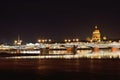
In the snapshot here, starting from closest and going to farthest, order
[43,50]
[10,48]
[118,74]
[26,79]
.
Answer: [26,79]
[118,74]
[43,50]
[10,48]

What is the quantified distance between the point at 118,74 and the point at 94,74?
9.81 ft

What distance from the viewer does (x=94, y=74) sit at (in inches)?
2219

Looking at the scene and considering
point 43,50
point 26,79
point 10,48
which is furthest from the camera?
point 10,48

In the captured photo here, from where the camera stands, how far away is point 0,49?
572 feet

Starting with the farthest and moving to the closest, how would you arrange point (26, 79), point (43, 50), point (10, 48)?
point (10, 48), point (43, 50), point (26, 79)

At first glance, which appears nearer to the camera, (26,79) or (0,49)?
(26,79)

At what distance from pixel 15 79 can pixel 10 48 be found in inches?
4693

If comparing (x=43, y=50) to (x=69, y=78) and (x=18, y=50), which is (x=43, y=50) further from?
(x=69, y=78)

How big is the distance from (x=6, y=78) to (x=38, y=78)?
3.74 meters

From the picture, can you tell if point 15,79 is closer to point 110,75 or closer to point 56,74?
point 56,74

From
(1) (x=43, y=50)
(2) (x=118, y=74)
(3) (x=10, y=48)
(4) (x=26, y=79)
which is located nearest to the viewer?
(4) (x=26, y=79)

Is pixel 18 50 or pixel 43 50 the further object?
pixel 18 50

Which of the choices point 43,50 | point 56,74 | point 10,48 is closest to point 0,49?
point 10,48

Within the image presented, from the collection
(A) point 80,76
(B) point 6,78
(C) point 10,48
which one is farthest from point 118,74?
(C) point 10,48
